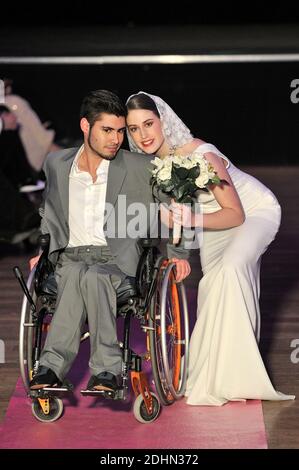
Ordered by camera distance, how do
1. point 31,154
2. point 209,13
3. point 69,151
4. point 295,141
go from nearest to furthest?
point 69,151 → point 31,154 → point 295,141 → point 209,13

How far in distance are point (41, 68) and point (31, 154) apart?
4.22 m

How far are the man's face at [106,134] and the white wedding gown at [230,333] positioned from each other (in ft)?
1.48

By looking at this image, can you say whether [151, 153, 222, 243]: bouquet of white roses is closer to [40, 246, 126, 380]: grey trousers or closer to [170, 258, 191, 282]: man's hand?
[170, 258, 191, 282]: man's hand

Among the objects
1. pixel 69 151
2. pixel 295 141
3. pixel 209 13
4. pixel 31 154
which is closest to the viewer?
pixel 69 151

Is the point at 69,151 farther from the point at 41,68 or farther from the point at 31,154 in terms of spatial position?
the point at 41,68

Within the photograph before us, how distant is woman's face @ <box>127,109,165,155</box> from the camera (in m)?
5.06

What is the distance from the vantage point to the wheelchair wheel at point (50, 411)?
4746 mm

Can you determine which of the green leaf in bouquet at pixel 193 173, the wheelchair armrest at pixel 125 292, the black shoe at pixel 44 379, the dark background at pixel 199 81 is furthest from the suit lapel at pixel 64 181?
the dark background at pixel 199 81

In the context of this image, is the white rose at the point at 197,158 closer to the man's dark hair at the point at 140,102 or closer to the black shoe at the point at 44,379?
the man's dark hair at the point at 140,102

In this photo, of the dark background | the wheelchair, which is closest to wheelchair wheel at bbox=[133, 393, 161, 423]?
the wheelchair

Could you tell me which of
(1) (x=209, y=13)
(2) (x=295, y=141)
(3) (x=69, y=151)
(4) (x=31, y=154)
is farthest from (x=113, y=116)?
(1) (x=209, y=13)

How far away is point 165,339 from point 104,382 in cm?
26

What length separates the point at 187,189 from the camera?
15.9 ft

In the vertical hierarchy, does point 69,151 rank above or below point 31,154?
above
